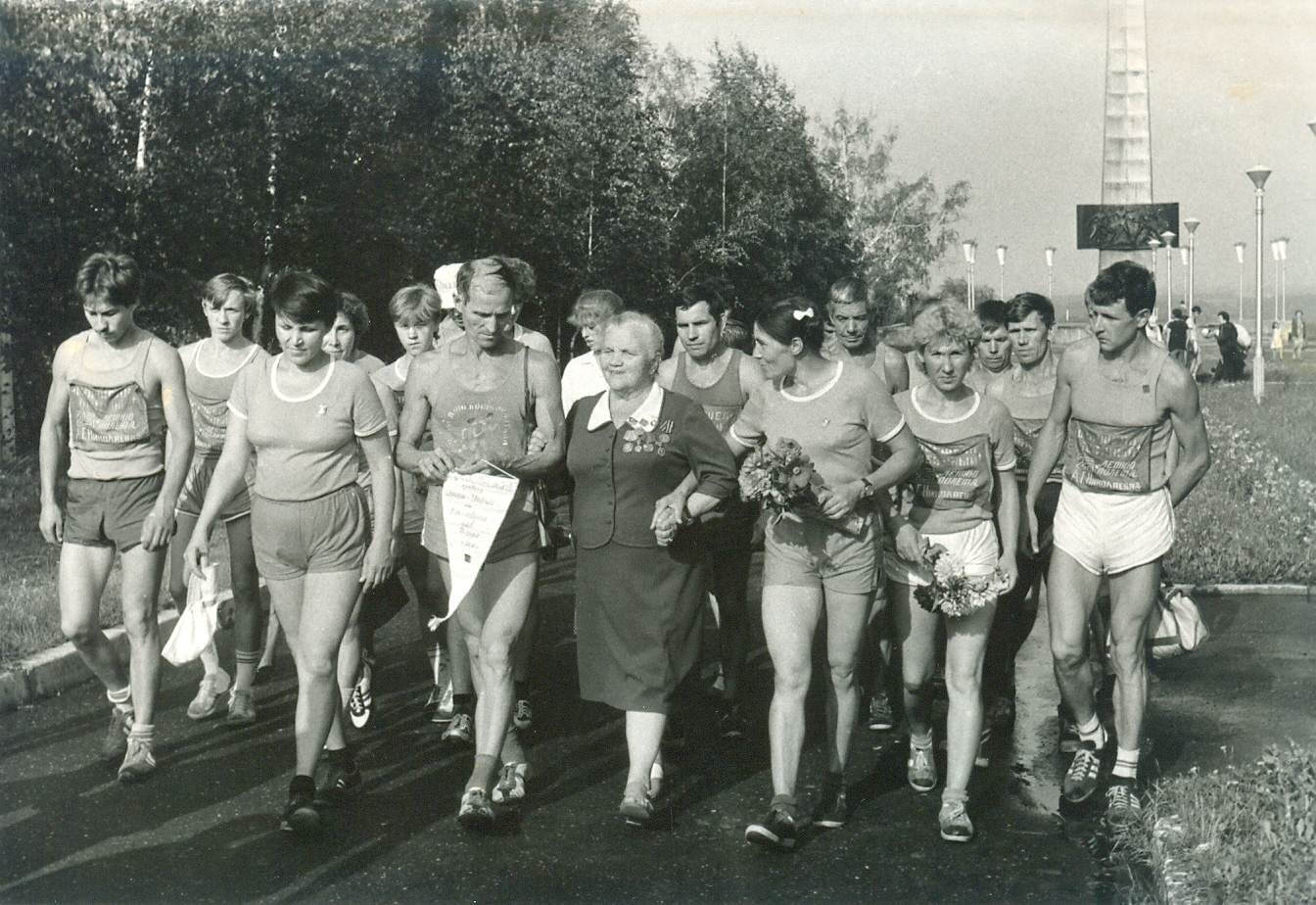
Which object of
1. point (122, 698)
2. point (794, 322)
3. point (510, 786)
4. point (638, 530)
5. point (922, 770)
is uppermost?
point (794, 322)

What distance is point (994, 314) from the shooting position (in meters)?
7.20

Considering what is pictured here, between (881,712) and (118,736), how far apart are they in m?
3.58

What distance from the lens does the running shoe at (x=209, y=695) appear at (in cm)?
717

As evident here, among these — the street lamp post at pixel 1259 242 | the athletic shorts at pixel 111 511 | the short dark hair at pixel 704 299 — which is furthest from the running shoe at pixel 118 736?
the street lamp post at pixel 1259 242

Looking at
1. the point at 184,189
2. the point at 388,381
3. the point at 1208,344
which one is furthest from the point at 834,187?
the point at 388,381

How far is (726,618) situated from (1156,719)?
213cm

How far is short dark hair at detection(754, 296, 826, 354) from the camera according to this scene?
5.42 meters

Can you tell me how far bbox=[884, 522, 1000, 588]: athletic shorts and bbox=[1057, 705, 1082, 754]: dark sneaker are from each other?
1173 millimetres

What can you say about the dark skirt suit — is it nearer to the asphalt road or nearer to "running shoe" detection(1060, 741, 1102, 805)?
the asphalt road

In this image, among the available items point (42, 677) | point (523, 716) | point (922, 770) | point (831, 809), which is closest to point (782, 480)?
point (831, 809)

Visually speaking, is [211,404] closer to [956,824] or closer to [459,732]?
[459,732]

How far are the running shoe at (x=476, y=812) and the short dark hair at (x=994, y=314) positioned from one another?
3.42 metres

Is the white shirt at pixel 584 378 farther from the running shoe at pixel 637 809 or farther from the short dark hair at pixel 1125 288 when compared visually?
the short dark hair at pixel 1125 288

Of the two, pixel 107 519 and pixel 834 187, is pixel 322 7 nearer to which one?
pixel 107 519
